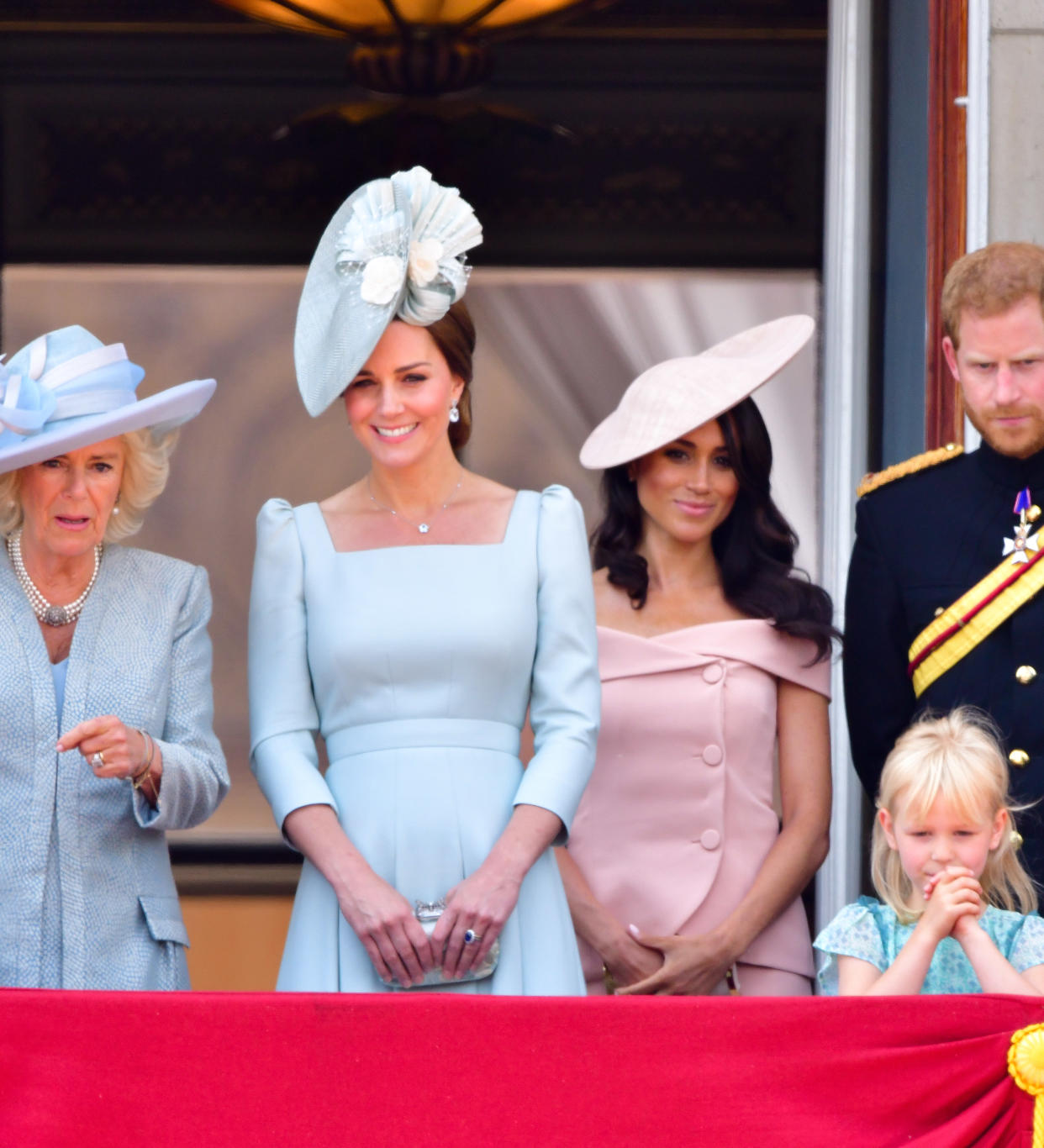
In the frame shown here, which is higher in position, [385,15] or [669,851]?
[385,15]

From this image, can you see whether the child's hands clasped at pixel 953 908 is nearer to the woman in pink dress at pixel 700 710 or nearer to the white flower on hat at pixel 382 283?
the woman in pink dress at pixel 700 710

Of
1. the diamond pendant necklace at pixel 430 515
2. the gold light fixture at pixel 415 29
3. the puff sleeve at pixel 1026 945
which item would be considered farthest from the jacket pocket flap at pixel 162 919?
the gold light fixture at pixel 415 29

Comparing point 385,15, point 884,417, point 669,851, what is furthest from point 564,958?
point 385,15

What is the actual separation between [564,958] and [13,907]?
2.49 ft

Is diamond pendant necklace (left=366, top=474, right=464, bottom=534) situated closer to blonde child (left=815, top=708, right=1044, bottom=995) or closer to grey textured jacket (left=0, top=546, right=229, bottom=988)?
grey textured jacket (left=0, top=546, right=229, bottom=988)

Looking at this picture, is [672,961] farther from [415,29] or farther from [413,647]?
[415,29]

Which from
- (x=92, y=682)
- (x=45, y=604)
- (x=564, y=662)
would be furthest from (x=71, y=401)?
(x=564, y=662)

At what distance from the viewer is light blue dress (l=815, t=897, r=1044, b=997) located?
281 centimetres

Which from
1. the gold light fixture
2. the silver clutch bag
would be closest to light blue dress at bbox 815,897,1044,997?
the silver clutch bag

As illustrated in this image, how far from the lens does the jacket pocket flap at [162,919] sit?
9.58 ft

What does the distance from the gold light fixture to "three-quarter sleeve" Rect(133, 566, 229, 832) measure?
2.75m

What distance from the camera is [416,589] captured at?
2971mm

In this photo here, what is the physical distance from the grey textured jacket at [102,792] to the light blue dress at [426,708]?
12cm

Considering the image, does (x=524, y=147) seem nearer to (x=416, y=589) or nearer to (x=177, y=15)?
(x=177, y=15)
